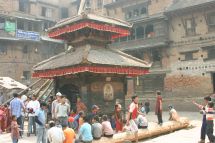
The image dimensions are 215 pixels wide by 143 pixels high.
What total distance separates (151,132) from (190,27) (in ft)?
63.8

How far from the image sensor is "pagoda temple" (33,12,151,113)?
13.8 meters

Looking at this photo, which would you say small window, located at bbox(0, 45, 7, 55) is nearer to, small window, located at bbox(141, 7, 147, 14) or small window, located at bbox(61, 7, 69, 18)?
small window, located at bbox(61, 7, 69, 18)

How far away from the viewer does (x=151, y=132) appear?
13500mm

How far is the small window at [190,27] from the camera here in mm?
30109

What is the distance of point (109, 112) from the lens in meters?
15.1

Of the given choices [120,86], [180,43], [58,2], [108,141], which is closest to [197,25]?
[180,43]

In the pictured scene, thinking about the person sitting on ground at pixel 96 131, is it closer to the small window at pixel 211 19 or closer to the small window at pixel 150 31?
the small window at pixel 211 19

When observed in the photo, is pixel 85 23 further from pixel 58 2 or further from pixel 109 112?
pixel 58 2

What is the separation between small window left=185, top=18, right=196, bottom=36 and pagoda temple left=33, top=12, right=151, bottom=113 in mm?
15201

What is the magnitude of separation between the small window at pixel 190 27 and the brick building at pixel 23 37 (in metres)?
19.9

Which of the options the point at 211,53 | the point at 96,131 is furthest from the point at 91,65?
the point at 211,53

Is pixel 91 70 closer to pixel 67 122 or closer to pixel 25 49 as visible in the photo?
pixel 67 122

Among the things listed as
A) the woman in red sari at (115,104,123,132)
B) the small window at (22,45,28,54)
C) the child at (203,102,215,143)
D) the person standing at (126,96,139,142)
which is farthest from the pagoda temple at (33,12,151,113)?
the small window at (22,45,28,54)

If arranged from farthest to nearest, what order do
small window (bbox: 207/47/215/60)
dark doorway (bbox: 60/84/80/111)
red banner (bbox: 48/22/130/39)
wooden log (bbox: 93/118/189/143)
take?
small window (bbox: 207/47/215/60), dark doorway (bbox: 60/84/80/111), red banner (bbox: 48/22/130/39), wooden log (bbox: 93/118/189/143)
